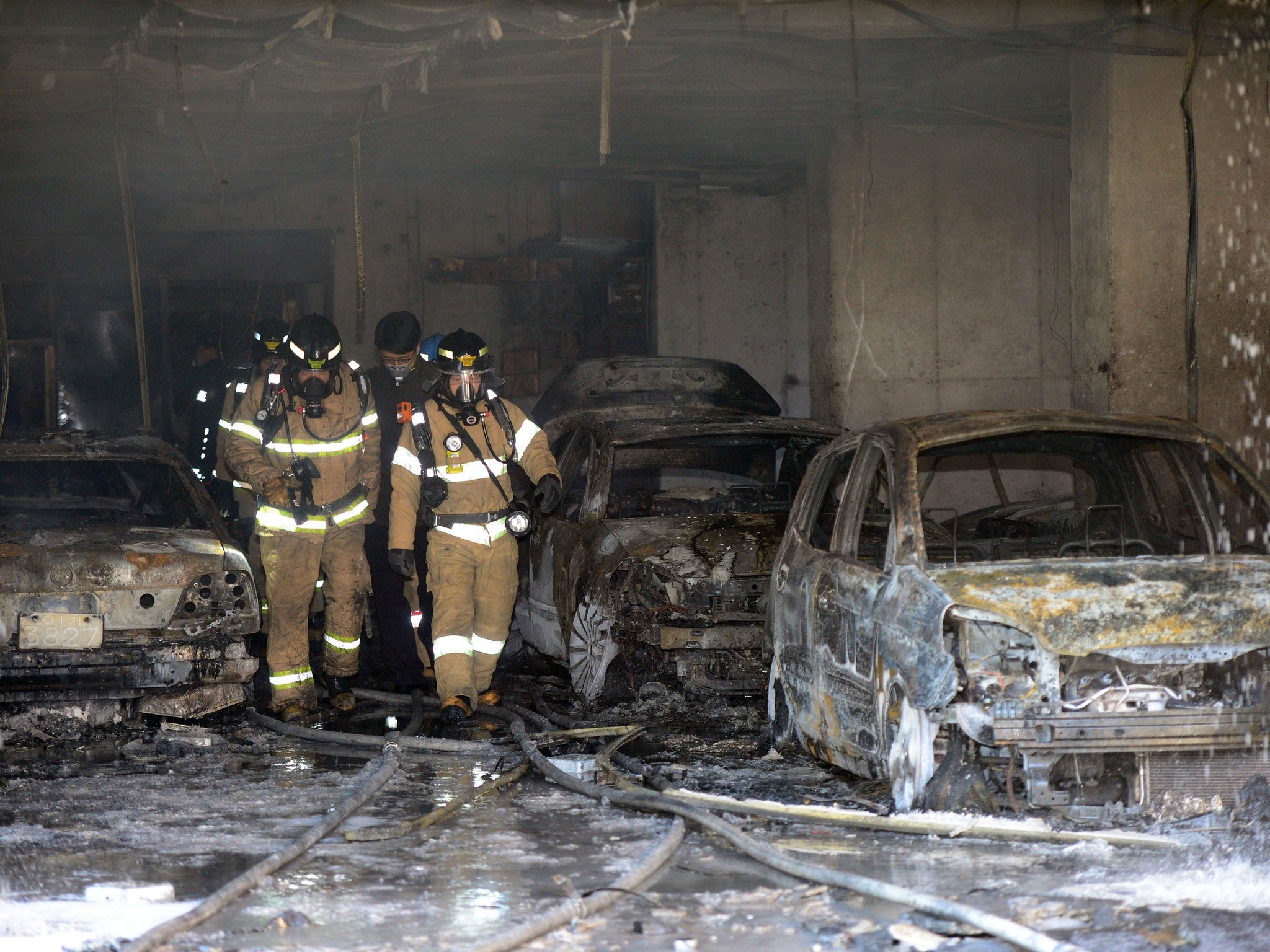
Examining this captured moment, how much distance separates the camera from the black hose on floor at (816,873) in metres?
3.57

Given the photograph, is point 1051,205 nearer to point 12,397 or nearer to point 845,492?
Answer: point 845,492

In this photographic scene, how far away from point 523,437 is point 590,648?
3.94 ft

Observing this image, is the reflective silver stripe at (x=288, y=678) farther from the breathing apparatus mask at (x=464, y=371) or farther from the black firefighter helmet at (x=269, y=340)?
the black firefighter helmet at (x=269, y=340)

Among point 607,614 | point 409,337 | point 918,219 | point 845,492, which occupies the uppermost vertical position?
point 918,219

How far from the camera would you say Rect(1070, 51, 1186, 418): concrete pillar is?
7.95 m

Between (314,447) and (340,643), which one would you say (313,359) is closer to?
(314,447)

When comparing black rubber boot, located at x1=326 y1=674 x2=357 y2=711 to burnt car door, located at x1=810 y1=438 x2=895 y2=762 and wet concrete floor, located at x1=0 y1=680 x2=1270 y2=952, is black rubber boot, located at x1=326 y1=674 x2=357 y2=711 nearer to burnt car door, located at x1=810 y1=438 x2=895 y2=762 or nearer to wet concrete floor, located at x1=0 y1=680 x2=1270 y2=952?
wet concrete floor, located at x1=0 y1=680 x2=1270 y2=952

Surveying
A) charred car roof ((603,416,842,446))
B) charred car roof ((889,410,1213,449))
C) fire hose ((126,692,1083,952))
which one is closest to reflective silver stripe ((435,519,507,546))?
charred car roof ((603,416,842,446))

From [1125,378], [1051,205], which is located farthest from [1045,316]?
[1125,378]

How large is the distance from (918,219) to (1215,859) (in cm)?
747

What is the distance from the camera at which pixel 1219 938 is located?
3680 millimetres

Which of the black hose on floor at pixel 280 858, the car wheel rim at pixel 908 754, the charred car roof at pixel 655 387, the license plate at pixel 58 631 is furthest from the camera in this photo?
the charred car roof at pixel 655 387

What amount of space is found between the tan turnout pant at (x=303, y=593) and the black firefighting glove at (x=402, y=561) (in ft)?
Answer: 2.07

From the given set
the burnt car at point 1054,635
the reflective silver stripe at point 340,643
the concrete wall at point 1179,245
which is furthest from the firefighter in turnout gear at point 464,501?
the concrete wall at point 1179,245
